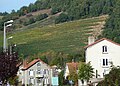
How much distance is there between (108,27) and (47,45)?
24012 mm

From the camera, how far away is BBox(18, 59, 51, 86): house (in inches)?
3278

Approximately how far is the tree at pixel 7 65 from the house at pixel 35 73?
49864mm

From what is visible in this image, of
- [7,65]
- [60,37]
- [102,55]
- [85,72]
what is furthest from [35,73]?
[60,37]

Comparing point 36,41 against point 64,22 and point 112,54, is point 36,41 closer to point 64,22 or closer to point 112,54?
point 64,22

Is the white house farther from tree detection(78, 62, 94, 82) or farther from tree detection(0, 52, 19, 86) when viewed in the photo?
tree detection(0, 52, 19, 86)

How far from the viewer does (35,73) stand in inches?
3324

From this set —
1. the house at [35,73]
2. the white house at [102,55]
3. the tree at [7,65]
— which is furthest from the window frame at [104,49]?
the tree at [7,65]

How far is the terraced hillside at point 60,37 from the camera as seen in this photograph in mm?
128750

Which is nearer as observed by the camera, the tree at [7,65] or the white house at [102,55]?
the tree at [7,65]

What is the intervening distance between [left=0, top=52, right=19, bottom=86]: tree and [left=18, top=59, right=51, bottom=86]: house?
49864mm

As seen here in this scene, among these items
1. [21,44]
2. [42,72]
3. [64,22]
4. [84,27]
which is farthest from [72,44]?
[64,22]

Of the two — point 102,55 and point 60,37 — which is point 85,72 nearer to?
point 102,55

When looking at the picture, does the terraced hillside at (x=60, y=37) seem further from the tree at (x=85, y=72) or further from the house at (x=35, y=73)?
the tree at (x=85, y=72)

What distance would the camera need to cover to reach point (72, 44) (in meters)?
131
